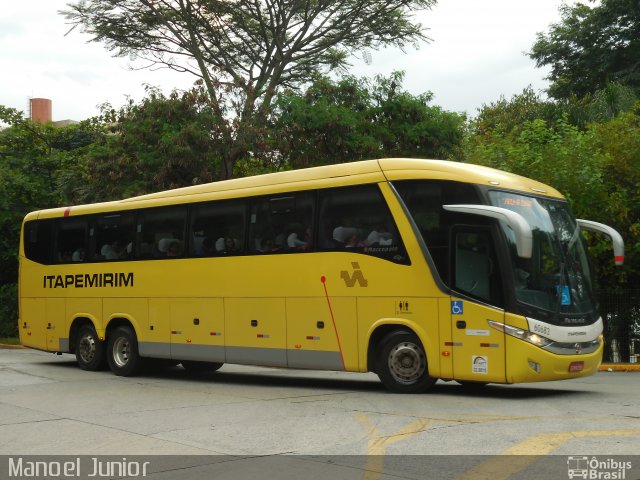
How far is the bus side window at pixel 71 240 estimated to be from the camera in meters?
A: 19.1

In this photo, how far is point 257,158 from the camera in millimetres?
28906

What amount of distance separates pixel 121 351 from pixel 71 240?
2911 millimetres

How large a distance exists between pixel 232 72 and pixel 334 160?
6390mm

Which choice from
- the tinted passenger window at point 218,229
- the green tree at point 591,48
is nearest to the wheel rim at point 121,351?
the tinted passenger window at point 218,229

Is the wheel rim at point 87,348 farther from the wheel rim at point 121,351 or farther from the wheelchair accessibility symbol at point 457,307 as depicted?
the wheelchair accessibility symbol at point 457,307

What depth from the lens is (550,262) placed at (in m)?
12.7

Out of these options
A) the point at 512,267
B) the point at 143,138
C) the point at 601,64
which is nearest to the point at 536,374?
the point at 512,267

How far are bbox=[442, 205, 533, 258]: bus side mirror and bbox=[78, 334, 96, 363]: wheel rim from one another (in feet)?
30.6

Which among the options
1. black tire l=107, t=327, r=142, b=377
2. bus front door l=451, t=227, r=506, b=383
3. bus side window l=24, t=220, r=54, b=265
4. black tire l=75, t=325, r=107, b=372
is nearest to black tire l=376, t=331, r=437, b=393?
bus front door l=451, t=227, r=506, b=383

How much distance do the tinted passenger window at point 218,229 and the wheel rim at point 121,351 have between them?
289cm

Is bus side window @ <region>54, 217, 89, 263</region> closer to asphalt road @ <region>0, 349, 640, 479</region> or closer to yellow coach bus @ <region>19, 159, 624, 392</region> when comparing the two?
yellow coach bus @ <region>19, 159, 624, 392</region>

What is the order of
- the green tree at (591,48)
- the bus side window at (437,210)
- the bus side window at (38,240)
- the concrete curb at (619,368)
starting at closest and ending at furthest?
the bus side window at (437,210) < the bus side window at (38,240) < the concrete curb at (619,368) < the green tree at (591,48)

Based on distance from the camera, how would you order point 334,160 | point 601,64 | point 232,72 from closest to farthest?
point 334,160 < point 232,72 < point 601,64
